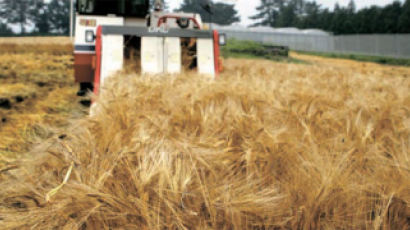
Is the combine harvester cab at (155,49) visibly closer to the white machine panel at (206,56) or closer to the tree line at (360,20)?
the white machine panel at (206,56)

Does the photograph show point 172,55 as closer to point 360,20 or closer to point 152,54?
point 152,54

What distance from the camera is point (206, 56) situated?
5215 millimetres

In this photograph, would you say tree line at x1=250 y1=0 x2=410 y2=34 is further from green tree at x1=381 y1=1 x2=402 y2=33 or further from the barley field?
the barley field

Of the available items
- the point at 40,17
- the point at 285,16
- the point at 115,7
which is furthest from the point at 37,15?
the point at 115,7

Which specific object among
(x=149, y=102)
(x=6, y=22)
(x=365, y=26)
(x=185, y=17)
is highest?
(x=6, y=22)

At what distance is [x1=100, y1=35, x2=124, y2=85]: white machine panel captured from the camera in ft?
15.0

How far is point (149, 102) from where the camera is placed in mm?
2625

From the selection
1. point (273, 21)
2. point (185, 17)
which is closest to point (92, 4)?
point (185, 17)

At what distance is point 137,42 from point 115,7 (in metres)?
1.02

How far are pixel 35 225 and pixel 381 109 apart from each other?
2.28 metres

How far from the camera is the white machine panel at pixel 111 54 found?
180 inches

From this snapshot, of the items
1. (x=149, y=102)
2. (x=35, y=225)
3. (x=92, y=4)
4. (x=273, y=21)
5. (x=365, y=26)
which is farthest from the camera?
(x=273, y=21)

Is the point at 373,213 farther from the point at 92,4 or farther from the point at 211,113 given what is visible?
the point at 92,4

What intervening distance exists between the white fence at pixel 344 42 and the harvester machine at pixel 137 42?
30567mm
